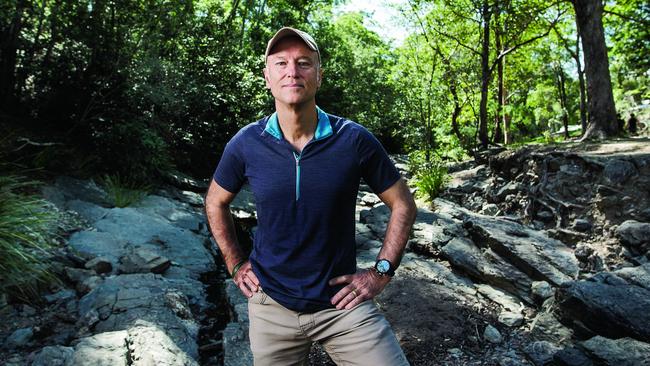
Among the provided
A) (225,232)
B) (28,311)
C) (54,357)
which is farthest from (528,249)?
(28,311)

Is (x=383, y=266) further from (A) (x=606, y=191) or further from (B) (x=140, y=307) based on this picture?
(A) (x=606, y=191)

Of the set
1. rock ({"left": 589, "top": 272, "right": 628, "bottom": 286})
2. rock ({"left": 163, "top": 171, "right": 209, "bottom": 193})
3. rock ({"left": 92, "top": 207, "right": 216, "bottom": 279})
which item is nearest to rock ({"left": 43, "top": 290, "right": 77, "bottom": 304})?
rock ({"left": 92, "top": 207, "right": 216, "bottom": 279})

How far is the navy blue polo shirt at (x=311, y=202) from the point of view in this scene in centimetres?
206

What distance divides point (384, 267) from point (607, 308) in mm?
3472

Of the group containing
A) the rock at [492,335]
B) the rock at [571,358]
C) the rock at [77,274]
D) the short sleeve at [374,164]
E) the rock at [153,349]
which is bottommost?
the rock at [492,335]

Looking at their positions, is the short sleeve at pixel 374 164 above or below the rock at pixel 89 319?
above

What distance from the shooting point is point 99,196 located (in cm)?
966

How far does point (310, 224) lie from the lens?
2066mm

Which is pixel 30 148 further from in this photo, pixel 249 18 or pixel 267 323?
pixel 249 18

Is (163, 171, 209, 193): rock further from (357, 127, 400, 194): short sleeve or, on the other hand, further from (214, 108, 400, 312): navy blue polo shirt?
(357, 127, 400, 194): short sleeve

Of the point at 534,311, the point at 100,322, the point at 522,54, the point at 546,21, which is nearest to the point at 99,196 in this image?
the point at 100,322

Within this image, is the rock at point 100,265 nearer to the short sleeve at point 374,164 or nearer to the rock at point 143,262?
the rock at point 143,262

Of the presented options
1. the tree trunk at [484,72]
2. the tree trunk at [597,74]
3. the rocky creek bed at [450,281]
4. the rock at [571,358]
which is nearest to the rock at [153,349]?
the rocky creek bed at [450,281]

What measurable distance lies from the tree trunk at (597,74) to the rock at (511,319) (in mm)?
6929
